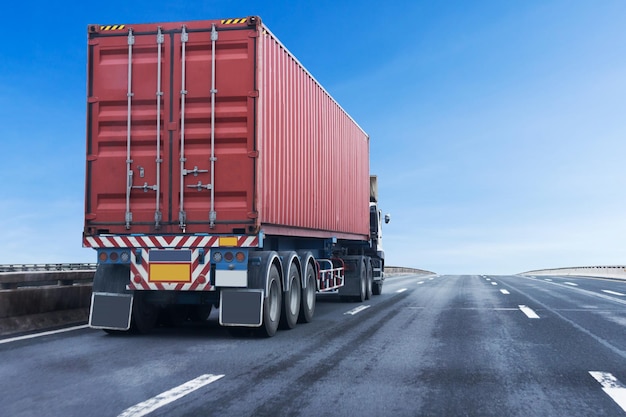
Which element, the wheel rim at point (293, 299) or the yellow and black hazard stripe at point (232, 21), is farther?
the wheel rim at point (293, 299)

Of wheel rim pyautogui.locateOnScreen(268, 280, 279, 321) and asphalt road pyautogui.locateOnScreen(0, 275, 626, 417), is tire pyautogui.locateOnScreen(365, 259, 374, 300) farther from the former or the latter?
wheel rim pyautogui.locateOnScreen(268, 280, 279, 321)

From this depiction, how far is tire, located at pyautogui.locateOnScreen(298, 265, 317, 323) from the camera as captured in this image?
36.2 ft

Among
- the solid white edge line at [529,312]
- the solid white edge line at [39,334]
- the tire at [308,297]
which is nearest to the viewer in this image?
the solid white edge line at [39,334]

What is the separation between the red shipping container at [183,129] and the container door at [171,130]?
1 cm

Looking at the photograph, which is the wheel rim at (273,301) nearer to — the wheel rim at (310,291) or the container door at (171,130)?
the container door at (171,130)

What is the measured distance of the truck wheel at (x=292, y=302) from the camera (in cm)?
993

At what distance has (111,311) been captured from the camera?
913cm

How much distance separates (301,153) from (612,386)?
706 centimetres

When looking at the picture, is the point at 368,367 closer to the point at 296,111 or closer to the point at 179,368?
the point at 179,368

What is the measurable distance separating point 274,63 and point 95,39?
Answer: 2.75 meters

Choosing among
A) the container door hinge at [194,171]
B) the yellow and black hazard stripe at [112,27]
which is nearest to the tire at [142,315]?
the container door hinge at [194,171]

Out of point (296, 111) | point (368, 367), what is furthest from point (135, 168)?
point (368, 367)

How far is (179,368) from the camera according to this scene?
6547mm

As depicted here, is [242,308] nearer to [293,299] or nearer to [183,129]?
[293,299]
